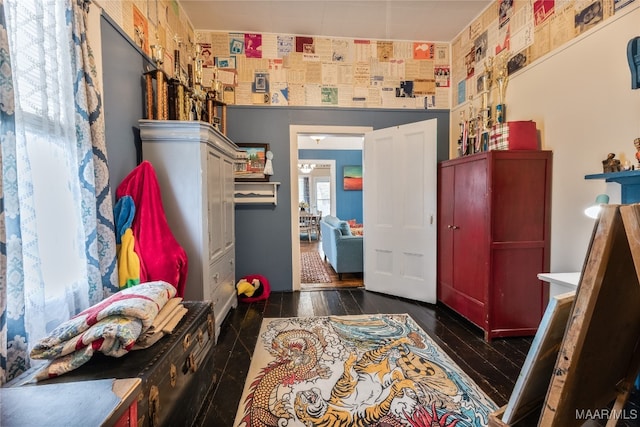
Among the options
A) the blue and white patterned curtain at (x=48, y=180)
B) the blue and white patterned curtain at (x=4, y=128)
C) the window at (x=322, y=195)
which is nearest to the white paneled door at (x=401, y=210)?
the blue and white patterned curtain at (x=48, y=180)

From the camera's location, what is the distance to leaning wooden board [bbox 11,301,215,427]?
0.92 m

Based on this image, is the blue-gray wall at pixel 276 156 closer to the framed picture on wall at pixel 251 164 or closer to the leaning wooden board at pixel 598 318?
the framed picture on wall at pixel 251 164

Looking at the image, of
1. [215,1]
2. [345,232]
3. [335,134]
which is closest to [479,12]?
[335,134]

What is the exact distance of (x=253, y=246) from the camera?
11.2 ft

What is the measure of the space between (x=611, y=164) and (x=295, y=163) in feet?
8.89

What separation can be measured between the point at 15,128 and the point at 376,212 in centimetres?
295

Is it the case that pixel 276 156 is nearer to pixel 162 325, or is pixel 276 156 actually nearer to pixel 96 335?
pixel 162 325

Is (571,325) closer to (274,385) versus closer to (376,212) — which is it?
(274,385)

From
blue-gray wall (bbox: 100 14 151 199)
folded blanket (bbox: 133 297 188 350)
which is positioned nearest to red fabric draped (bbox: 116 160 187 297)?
blue-gray wall (bbox: 100 14 151 199)

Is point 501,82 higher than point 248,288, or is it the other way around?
point 501,82

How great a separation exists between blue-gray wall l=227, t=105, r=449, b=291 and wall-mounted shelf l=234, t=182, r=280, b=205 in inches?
3.1

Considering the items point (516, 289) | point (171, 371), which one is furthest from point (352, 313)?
point (171, 371)

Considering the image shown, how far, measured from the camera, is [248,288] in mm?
3129

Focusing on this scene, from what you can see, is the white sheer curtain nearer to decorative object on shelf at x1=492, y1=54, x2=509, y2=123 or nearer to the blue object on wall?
the blue object on wall
